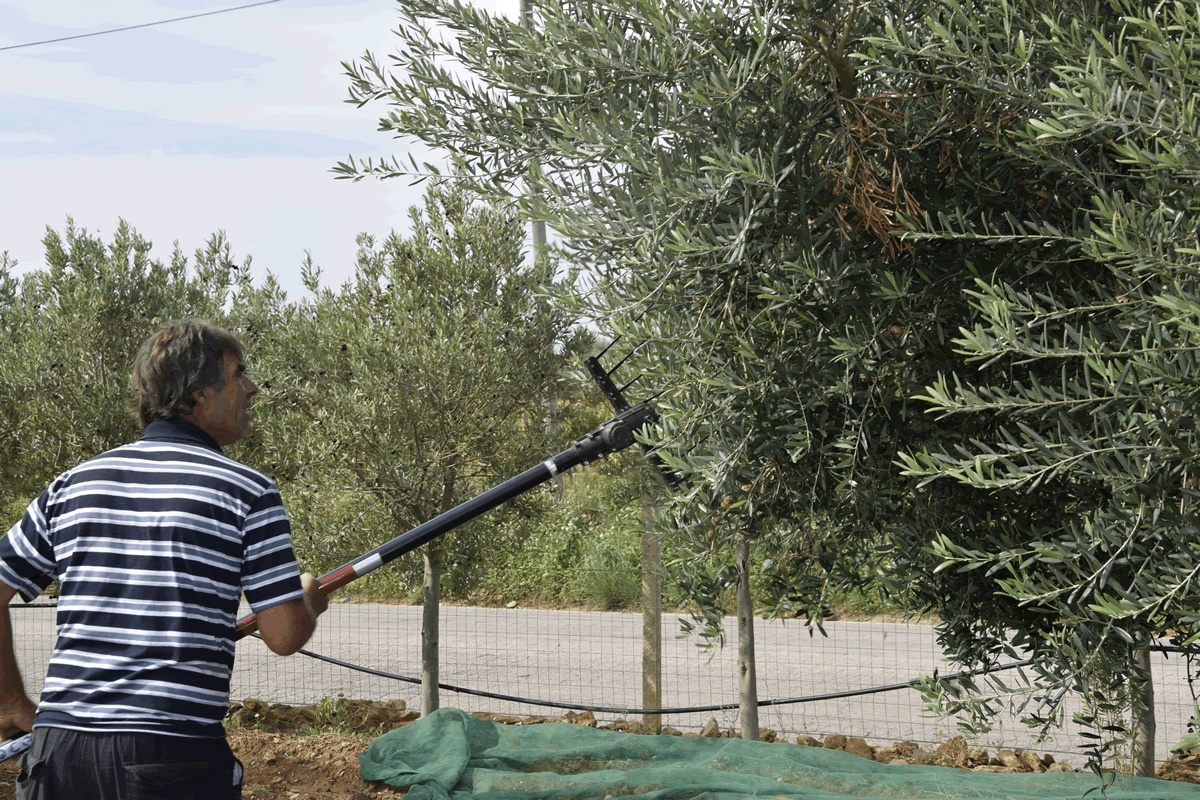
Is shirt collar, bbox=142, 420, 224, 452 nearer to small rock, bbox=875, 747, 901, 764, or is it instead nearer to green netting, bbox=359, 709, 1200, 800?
green netting, bbox=359, 709, 1200, 800

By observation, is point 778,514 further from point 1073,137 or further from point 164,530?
point 164,530

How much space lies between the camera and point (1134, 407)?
2553 mm

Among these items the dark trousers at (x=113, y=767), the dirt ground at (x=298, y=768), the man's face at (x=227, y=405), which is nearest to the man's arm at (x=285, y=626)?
the dark trousers at (x=113, y=767)

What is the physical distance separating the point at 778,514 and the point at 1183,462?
51.1 inches

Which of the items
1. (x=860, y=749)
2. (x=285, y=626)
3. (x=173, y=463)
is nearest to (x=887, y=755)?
(x=860, y=749)

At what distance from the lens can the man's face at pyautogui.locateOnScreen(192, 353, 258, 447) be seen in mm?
2678

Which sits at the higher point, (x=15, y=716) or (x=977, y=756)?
(x=15, y=716)

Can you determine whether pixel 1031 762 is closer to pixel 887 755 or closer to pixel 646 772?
pixel 887 755

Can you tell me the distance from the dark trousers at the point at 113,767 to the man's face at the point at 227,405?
801 mm

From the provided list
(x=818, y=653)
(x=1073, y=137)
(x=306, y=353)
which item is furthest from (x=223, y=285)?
(x=1073, y=137)

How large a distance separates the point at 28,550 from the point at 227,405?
687mm

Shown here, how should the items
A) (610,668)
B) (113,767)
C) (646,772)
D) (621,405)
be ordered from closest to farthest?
(113,767), (621,405), (646,772), (610,668)

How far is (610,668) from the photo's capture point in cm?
1134

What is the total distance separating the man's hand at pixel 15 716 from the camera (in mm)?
2787
